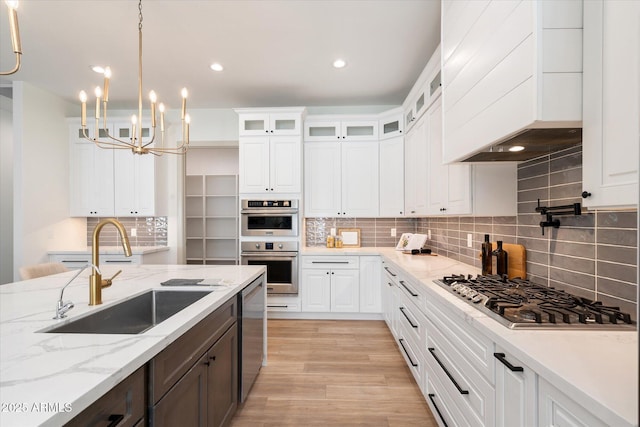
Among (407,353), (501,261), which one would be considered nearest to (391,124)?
(501,261)

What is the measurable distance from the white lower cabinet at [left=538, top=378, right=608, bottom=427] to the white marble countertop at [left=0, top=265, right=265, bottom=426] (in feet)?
3.94

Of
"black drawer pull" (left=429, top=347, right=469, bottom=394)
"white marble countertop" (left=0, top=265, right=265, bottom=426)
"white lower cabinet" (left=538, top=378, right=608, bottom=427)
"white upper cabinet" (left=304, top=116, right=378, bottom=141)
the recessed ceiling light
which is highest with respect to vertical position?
the recessed ceiling light

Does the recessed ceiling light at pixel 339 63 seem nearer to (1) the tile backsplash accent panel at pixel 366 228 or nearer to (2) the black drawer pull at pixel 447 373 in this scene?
(1) the tile backsplash accent panel at pixel 366 228

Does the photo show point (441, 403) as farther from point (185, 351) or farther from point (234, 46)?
point (234, 46)

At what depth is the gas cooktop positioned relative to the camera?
3.62 ft

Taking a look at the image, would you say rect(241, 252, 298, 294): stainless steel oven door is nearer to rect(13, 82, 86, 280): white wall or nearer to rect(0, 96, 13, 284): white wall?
rect(13, 82, 86, 280): white wall

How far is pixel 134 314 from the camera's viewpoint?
65.2 inches

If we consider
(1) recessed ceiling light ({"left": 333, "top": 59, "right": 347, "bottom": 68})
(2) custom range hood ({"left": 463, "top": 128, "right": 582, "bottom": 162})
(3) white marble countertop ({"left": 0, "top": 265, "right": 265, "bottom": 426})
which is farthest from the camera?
(1) recessed ceiling light ({"left": 333, "top": 59, "right": 347, "bottom": 68})

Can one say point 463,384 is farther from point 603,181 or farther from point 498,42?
point 498,42

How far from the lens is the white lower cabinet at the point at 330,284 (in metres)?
3.80

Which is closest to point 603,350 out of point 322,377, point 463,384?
point 463,384

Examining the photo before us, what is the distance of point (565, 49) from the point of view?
112 cm

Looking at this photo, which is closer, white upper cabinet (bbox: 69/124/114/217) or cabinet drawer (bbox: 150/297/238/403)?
cabinet drawer (bbox: 150/297/238/403)

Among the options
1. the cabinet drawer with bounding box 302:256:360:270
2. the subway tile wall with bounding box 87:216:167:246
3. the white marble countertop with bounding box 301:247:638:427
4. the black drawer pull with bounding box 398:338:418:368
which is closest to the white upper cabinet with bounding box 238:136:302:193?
the cabinet drawer with bounding box 302:256:360:270
